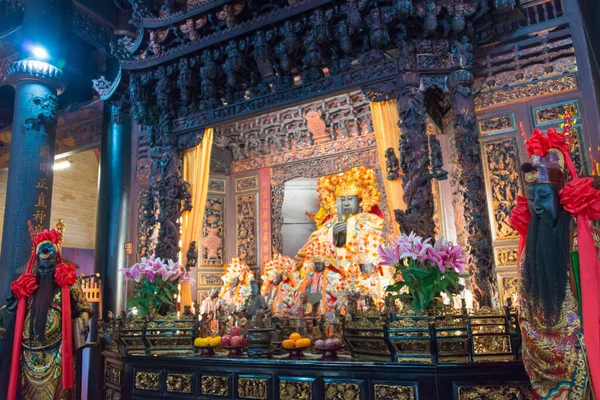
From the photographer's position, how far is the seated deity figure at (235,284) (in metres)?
7.28

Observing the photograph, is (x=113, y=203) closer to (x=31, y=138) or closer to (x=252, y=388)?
(x=31, y=138)

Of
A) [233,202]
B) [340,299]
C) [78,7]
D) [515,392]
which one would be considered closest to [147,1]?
[78,7]

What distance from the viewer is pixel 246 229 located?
27.2ft

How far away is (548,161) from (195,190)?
4523 mm

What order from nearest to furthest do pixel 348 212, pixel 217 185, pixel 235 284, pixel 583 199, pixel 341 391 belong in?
pixel 583 199 < pixel 341 391 < pixel 235 284 < pixel 348 212 < pixel 217 185

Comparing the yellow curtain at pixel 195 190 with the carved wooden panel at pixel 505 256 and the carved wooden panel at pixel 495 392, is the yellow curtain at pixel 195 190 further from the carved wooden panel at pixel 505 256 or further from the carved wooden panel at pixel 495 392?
the carved wooden panel at pixel 495 392

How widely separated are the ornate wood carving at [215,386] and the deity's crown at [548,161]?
2865 millimetres

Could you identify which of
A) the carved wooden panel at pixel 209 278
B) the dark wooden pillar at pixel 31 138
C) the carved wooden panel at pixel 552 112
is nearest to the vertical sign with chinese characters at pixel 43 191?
the dark wooden pillar at pixel 31 138

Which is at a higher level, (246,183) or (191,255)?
(246,183)

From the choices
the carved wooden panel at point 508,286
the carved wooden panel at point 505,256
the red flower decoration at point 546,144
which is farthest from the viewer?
the carved wooden panel at point 505,256

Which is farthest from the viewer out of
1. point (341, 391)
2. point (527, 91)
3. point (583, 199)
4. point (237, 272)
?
point (237, 272)

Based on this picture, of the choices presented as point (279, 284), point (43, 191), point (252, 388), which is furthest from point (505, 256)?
point (43, 191)

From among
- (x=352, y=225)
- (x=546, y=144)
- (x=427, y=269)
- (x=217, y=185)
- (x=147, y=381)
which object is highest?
(x=217, y=185)

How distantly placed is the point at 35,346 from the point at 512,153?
554 cm
